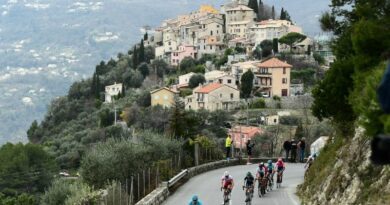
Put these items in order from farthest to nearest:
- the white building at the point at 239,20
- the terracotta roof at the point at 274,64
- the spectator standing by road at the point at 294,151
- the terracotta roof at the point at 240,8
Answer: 1. the terracotta roof at the point at 240,8
2. the white building at the point at 239,20
3. the terracotta roof at the point at 274,64
4. the spectator standing by road at the point at 294,151

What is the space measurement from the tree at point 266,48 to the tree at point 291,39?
10.1 ft

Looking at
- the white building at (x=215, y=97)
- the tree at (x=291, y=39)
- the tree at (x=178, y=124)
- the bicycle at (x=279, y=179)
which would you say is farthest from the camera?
the tree at (x=291, y=39)

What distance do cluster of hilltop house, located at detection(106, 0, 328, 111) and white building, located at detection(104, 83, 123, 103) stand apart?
15cm

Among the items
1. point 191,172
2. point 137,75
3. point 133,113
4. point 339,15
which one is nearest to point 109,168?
point 191,172

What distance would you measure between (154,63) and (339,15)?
93.7m

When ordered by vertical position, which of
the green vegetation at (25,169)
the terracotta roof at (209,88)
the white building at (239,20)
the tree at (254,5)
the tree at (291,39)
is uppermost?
the tree at (254,5)

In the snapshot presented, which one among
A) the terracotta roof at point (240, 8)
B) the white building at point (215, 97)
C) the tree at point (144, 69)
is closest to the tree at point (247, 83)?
the white building at point (215, 97)

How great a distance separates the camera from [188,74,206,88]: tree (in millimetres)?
97625

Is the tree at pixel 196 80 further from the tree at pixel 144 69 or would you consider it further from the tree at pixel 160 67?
the tree at pixel 160 67

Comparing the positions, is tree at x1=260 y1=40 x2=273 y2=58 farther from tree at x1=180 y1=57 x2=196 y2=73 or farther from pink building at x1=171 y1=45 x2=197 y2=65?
pink building at x1=171 y1=45 x2=197 y2=65

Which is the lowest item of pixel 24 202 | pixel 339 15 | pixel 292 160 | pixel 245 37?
pixel 24 202

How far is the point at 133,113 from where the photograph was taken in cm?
8094

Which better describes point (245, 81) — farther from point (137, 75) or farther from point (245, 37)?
point (245, 37)

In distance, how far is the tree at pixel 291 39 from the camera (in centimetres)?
10381
